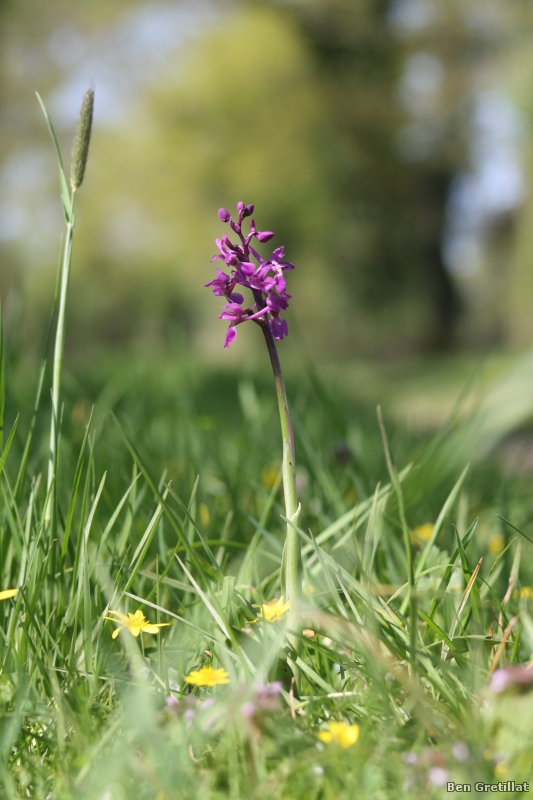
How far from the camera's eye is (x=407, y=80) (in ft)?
46.8

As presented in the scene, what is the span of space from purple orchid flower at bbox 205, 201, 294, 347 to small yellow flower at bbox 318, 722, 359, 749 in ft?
1.32

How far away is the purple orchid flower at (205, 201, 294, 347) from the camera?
753 mm

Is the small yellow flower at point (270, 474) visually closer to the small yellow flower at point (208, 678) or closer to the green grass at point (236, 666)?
the green grass at point (236, 666)

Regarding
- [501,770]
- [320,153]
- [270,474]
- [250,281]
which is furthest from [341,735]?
[320,153]

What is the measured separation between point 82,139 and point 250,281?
341mm

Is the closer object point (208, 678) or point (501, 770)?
point (501, 770)

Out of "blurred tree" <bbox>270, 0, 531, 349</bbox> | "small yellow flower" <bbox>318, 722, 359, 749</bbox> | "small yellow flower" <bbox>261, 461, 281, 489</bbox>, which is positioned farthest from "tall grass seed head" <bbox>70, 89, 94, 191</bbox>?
"blurred tree" <bbox>270, 0, 531, 349</bbox>

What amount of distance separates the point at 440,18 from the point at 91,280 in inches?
368

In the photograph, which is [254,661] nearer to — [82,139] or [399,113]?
[82,139]

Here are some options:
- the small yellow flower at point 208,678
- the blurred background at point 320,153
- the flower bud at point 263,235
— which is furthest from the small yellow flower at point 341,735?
the blurred background at point 320,153

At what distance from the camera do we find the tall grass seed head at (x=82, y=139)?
0.89m

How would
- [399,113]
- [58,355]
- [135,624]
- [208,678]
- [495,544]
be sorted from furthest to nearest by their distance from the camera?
[399,113] < [495,544] < [58,355] < [135,624] < [208,678]

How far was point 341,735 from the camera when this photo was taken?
0.65 m

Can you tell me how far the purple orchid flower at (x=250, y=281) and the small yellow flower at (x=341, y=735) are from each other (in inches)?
15.9
